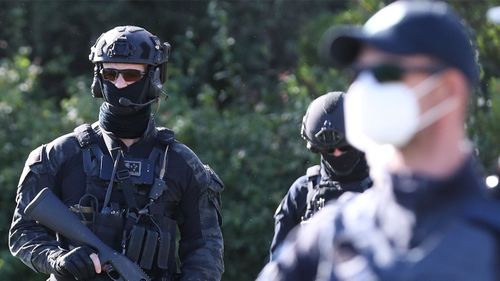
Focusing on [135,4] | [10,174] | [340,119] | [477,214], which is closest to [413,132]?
[477,214]

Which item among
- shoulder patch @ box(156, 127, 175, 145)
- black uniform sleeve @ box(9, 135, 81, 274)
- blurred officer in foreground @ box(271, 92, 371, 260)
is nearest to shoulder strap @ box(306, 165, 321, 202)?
blurred officer in foreground @ box(271, 92, 371, 260)

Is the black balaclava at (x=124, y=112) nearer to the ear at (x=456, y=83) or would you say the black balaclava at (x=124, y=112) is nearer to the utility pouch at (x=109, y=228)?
the utility pouch at (x=109, y=228)

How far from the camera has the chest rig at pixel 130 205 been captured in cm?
516

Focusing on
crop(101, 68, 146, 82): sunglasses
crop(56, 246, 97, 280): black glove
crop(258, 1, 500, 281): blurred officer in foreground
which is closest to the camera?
crop(258, 1, 500, 281): blurred officer in foreground

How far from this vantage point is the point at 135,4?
12953mm

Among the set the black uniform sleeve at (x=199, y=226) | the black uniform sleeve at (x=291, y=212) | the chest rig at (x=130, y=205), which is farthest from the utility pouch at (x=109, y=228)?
the black uniform sleeve at (x=291, y=212)

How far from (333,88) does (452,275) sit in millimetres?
7750

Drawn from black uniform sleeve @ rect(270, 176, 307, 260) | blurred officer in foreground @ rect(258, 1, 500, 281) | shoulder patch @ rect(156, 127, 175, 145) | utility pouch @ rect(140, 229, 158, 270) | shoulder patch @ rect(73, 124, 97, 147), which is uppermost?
blurred officer in foreground @ rect(258, 1, 500, 281)

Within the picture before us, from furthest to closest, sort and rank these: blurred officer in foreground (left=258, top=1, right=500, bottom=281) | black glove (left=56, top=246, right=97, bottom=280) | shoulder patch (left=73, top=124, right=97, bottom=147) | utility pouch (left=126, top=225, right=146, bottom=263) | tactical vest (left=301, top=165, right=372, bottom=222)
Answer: tactical vest (left=301, top=165, right=372, bottom=222)
shoulder patch (left=73, top=124, right=97, bottom=147)
utility pouch (left=126, top=225, right=146, bottom=263)
black glove (left=56, top=246, right=97, bottom=280)
blurred officer in foreground (left=258, top=1, right=500, bottom=281)

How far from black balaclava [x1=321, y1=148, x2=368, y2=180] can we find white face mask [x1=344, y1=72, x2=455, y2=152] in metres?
3.26

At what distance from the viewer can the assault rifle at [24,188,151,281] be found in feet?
16.6

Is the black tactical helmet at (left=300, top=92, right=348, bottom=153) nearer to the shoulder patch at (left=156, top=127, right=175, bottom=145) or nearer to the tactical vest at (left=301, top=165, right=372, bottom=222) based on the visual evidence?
the tactical vest at (left=301, top=165, right=372, bottom=222)

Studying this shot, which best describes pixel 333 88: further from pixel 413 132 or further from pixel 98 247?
pixel 413 132

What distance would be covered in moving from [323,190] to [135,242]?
1.17 meters
